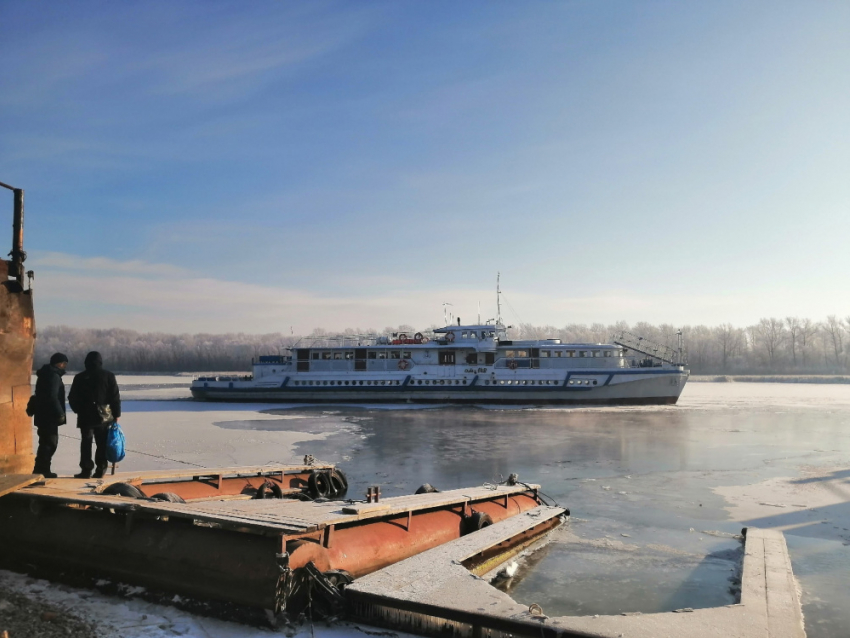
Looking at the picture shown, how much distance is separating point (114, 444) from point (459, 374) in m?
28.6

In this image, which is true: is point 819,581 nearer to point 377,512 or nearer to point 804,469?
point 377,512

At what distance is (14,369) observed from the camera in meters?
5.79

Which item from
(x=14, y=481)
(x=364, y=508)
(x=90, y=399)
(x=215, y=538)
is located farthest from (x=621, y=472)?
(x=14, y=481)

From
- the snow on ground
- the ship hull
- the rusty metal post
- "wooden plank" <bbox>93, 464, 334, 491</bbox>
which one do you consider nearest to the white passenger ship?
the ship hull

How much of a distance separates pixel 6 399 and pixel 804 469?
13219mm

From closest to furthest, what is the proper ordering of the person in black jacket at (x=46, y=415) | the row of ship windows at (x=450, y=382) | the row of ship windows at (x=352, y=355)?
the person in black jacket at (x=46, y=415) → the row of ship windows at (x=450, y=382) → the row of ship windows at (x=352, y=355)

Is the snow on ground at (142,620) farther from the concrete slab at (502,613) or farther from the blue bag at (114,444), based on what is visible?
the blue bag at (114,444)

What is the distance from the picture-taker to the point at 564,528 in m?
7.80

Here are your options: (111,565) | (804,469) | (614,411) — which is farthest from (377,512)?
(614,411)

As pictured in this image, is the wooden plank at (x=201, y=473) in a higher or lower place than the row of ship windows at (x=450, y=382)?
higher

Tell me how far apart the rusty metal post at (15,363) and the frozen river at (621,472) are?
16.0ft

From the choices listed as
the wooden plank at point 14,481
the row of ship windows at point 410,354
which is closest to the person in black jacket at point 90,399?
the wooden plank at point 14,481

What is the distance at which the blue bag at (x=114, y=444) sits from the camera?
6930 millimetres

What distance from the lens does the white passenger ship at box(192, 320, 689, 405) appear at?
33.8 meters
